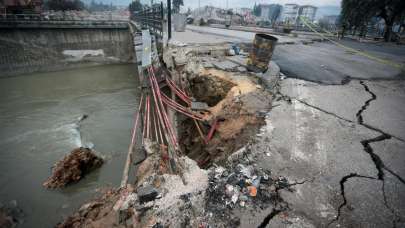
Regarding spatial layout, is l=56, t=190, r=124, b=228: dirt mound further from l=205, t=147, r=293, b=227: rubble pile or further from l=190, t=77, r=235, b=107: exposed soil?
l=190, t=77, r=235, b=107: exposed soil

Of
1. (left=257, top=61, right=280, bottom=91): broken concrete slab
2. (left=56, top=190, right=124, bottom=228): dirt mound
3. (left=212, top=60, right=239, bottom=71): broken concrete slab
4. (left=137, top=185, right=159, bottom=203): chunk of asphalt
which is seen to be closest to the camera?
(left=137, top=185, right=159, bottom=203): chunk of asphalt

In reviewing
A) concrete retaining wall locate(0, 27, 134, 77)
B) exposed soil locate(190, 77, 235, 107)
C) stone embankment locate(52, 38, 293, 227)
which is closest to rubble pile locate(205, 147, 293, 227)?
stone embankment locate(52, 38, 293, 227)

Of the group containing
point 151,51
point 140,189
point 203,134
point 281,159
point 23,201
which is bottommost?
point 23,201

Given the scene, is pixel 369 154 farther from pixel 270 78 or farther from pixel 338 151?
pixel 270 78

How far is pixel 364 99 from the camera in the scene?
362 centimetres

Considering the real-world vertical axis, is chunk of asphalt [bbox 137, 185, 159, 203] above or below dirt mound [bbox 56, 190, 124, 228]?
above

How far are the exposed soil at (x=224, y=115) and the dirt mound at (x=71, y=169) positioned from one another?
2771 mm

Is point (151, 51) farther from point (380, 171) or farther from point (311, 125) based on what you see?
point (380, 171)

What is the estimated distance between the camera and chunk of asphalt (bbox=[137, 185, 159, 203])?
1760 mm

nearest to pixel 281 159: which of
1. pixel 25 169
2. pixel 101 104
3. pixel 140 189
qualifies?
pixel 140 189

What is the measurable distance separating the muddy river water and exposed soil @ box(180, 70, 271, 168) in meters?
2.64

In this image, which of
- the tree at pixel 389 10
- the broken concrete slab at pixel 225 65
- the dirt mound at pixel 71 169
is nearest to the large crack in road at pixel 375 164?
the broken concrete slab at pixel 225 65

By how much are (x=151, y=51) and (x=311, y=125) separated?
624 centimetres

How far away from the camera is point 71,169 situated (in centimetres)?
478
